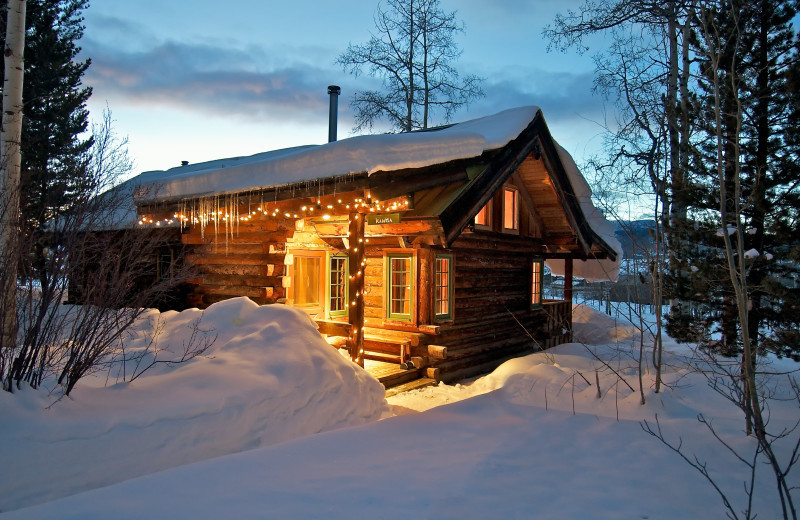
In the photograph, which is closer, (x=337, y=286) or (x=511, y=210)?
(x=337, y=286)

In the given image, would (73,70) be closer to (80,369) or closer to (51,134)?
(51,134)

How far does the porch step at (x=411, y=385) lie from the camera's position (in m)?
8.72

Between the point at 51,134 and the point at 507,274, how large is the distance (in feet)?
56.2

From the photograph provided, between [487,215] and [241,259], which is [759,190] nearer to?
[487,215]

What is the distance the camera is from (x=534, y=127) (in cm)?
1108

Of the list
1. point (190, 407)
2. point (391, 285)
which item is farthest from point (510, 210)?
point (190, 407)

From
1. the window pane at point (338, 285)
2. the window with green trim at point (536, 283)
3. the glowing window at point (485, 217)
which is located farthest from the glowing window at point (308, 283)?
the window with green trim at point (536, 283)

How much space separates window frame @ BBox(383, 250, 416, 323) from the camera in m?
10.4

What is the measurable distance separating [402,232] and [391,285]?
82.5 inches

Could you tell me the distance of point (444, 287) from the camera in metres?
10.7

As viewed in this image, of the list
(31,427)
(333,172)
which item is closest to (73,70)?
(333,172)

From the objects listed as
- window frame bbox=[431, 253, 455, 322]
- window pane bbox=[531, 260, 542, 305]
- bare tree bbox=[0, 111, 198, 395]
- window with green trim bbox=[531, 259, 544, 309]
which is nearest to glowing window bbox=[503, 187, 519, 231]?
window with green trim bbox=[531, 259, 544, 309]

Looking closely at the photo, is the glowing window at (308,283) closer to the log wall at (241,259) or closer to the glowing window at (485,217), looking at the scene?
the log wall at (241,259)

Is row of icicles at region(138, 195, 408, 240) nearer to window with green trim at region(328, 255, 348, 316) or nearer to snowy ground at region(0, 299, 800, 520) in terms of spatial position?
window with green trim at region(328, 255, 348, 316)
